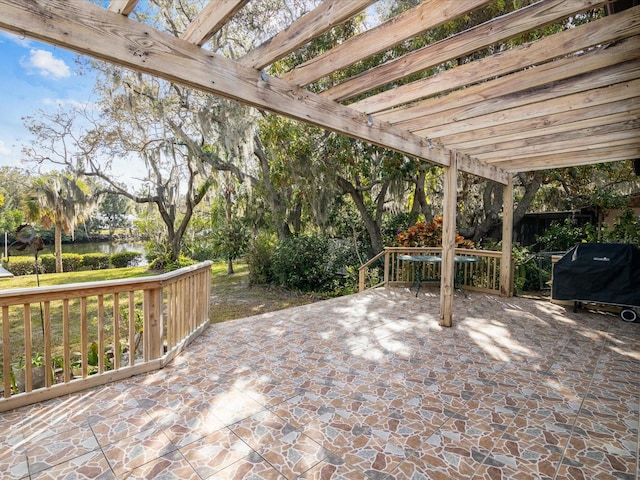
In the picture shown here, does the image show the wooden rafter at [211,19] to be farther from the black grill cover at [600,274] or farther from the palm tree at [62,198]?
the palm tree at [62,198]

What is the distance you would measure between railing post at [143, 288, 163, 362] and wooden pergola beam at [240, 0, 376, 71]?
216cm

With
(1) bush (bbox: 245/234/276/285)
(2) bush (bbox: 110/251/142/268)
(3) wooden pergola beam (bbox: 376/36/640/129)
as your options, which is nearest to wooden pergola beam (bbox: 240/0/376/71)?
(3) wooden pergola beam (bbox: 376/36/640/129)

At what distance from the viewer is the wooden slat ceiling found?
1712mm

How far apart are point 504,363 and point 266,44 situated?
3.54 meters

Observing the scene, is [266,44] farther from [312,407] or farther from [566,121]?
[566,121]

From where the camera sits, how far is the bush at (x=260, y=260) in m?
10.1

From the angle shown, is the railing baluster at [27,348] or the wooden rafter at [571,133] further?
the wooden rafter at [571,133]

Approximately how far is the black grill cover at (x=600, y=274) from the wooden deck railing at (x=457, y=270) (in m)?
1.36

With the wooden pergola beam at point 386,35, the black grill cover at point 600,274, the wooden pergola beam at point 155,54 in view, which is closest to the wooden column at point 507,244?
the black grill cover at point 600,274

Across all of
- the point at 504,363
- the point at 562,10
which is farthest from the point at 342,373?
the point at 562,10

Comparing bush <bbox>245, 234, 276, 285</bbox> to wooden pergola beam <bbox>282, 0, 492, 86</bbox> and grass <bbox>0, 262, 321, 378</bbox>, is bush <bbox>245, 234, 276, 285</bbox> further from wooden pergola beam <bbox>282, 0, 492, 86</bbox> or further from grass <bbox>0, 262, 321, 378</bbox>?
wooden pergola beam <bbox>282, 0, 492, 86</bbox>

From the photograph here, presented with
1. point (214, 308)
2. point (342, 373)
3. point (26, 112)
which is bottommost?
point (214, 308)

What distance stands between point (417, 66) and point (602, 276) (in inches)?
181

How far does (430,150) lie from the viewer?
420 cm
